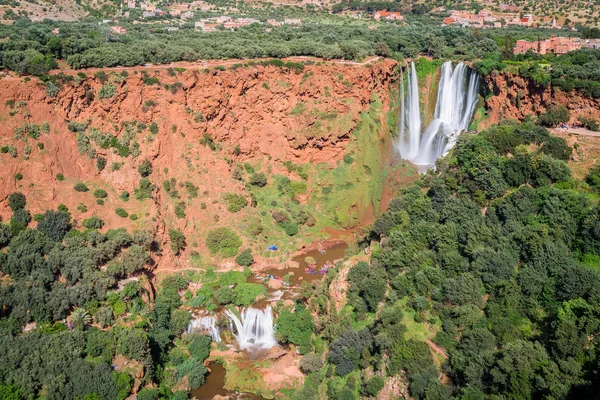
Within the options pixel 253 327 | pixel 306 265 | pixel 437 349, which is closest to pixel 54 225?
pixel 253 327


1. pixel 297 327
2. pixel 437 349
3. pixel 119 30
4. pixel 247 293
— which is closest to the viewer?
pixel 437 349

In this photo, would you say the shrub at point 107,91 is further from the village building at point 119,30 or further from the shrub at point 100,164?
the village building at point 119,30

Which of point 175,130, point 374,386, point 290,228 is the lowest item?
point 290,228

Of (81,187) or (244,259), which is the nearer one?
(81,187)

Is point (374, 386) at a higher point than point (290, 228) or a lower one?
higher

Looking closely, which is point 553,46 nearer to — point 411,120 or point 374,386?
point 411,120

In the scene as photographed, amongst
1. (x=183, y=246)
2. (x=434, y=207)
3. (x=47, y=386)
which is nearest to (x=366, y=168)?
(x=434, y=207)

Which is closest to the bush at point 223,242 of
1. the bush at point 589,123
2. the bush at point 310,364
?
the bush at point 310,364
